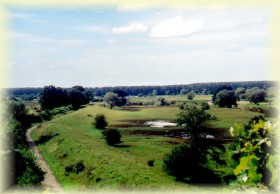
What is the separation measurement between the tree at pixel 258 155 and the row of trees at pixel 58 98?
11326cm

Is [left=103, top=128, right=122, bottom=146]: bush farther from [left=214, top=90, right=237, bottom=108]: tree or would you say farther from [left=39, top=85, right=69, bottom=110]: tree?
[left=214, top=90, right=237, bottom=108]: tree

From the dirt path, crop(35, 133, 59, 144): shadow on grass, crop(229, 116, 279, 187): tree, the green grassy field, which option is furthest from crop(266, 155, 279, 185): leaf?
crop(35, 133, 59, 144): shadow on grass

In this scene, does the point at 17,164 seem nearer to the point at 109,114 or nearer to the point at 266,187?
the point at 266,187

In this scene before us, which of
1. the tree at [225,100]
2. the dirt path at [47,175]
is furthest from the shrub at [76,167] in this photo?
the tree at [225,100]

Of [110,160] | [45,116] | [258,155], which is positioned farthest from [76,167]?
[45,116]

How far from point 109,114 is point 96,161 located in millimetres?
62361

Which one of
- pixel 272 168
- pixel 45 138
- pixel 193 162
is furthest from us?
pixel 45 138

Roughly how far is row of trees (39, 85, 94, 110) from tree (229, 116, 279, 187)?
113257 millimetres

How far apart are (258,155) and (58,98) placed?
118m

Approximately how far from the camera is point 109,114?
110 metres

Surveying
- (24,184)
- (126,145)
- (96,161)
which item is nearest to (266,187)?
(24,184)

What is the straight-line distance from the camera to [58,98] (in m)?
119

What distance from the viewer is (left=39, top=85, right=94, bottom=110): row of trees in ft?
378

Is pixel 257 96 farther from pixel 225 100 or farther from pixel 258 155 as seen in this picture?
pixel 258 155
